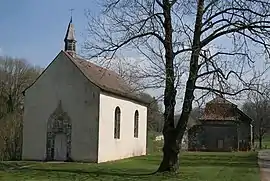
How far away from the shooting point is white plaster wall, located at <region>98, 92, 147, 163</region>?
3869cm

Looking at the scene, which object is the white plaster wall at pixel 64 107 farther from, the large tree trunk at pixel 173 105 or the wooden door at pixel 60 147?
the large tree trunk at pixel 173 105

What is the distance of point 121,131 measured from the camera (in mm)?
43375

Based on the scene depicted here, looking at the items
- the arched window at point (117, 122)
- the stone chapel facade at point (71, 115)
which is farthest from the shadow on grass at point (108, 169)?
the arched window at point (117, 122)

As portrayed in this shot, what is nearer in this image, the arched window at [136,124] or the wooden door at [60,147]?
the wooden door at [60,147]

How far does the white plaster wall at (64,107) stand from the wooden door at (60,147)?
2.75 feet

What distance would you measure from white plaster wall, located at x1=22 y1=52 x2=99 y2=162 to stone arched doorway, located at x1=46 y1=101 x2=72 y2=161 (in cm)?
36

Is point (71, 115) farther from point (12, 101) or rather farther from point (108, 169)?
point (12, 101)

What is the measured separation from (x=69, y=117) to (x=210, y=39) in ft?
55.1

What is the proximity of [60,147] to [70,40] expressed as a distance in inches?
410

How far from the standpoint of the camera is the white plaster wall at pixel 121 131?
3869 centimetres

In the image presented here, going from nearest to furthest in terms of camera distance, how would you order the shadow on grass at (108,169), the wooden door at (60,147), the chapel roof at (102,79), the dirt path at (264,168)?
1. the dirt path at (264,168)
2. the shadow on grass at (108,169)
3. the wooden door at (60,147)
4. the chapel roof at (102,79)

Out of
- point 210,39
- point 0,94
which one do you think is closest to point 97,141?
point 210,39

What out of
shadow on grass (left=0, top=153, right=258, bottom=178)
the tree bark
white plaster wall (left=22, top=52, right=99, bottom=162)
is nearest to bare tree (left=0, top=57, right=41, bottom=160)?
white plaster wall (left=22, top=52, right=99, bottom=162)

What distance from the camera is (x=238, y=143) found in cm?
7138
